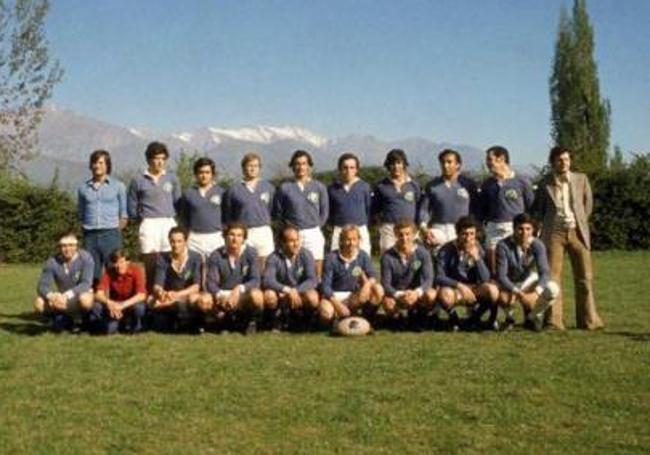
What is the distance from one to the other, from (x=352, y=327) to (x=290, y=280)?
86 cm

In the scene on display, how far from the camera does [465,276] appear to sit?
28.3 ft

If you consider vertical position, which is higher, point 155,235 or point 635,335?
point 155,235

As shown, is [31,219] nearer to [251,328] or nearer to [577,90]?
[251,328]

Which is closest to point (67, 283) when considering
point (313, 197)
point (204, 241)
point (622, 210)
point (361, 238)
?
point (204, 241)

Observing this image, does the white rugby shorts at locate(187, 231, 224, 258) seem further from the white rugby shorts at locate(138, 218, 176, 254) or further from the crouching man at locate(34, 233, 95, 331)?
the crouching man at locate(34, 233, 95, 331)

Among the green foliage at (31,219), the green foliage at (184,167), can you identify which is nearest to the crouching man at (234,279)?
the green foliage at (31,219)

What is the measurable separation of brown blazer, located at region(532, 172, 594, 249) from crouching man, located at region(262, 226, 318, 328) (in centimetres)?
247

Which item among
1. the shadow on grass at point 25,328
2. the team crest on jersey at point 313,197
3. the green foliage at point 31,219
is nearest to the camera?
the shadow on grass at point 25,328

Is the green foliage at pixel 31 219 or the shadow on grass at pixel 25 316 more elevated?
the green foliage at pixel 31 219

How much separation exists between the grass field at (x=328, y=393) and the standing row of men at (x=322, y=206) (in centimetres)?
111

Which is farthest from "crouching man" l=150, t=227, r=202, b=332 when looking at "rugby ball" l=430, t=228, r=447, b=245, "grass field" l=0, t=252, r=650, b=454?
"rugby ball" l=430, t=228, r=447, b=245

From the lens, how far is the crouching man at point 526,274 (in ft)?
27.2

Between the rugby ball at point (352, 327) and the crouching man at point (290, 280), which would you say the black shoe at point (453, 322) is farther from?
the crouching man at point (290, 280)

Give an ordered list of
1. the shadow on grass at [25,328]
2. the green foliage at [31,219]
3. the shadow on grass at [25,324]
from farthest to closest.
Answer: the green foliage at [31,219] < the shadow on grass at [25,324] < the shadow on grass at [25,328]
